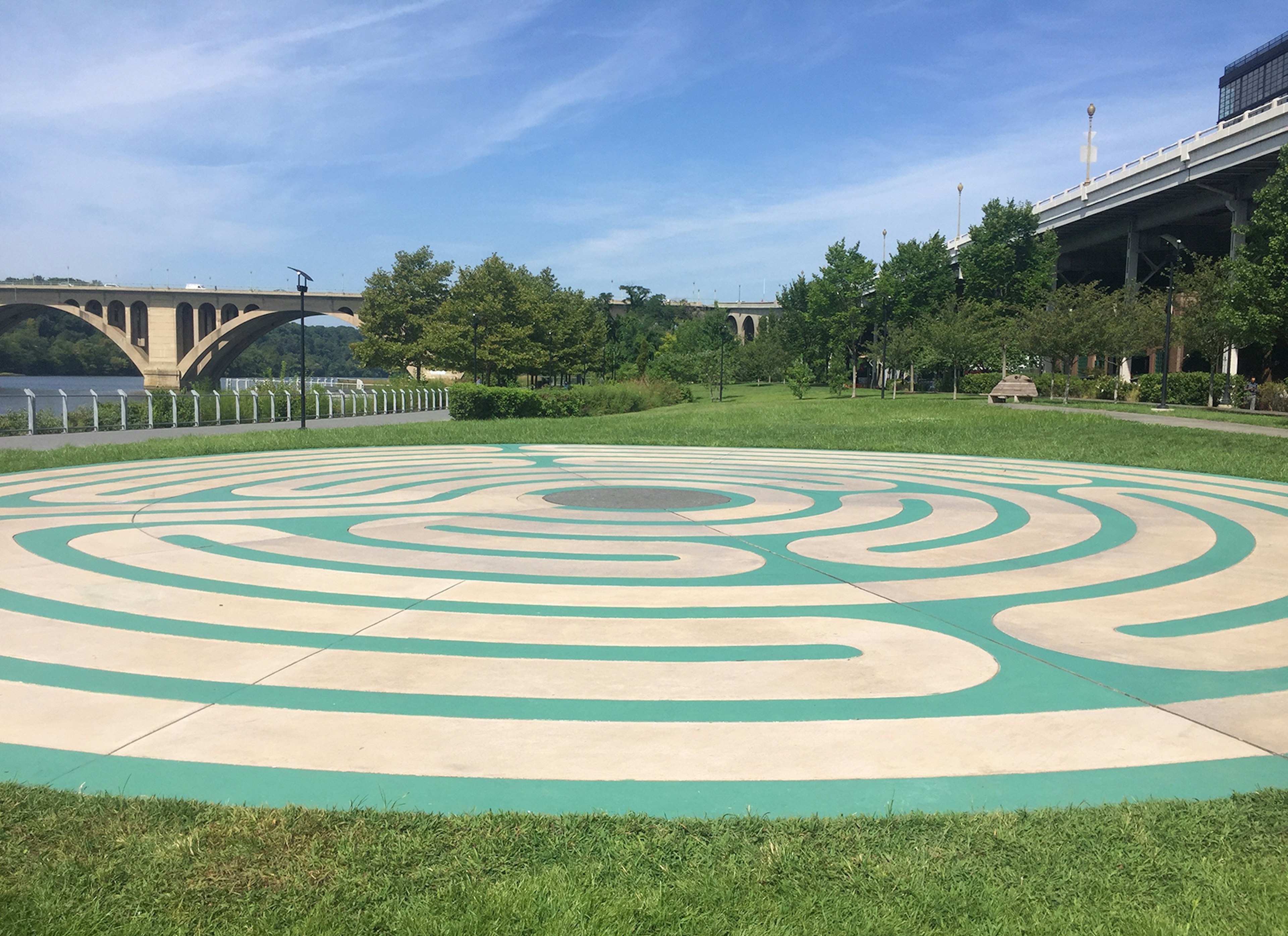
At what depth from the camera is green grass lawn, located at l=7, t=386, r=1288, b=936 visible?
2.91 metres

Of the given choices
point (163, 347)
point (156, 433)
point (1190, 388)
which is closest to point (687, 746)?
point (156, 433)

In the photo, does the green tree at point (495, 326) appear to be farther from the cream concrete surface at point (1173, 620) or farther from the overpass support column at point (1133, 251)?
the cream concrete surface at point (1173, 620)

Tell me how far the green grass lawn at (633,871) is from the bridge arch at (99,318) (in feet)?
280

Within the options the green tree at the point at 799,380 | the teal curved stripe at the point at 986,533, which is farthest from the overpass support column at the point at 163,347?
the teal curved stripe at the point at 986,533

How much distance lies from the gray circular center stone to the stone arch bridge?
72.6 meters

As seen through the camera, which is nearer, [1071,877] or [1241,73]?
[1071,877]

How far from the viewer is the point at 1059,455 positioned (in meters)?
19.5

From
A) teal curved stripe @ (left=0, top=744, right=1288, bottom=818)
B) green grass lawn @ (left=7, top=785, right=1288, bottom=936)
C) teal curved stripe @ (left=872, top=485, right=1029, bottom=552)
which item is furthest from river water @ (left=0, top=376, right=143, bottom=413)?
green grass lawn @ (left=7, top=785, right=1288, bottom=936)

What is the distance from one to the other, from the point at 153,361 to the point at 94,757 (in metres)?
87.2

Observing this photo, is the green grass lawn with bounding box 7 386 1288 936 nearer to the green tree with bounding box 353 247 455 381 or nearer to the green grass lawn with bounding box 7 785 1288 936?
the green grass lawn with bounding box 7 785 1288 936

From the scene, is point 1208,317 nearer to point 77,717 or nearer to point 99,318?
point 77,717

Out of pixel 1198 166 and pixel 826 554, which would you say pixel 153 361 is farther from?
pixel 826 554

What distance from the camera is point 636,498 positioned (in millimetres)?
12383

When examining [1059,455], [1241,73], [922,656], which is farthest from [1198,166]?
[1241,73]
